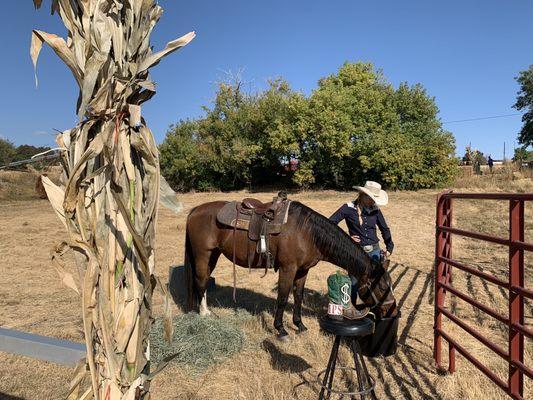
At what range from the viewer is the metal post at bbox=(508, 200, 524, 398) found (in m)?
2.69

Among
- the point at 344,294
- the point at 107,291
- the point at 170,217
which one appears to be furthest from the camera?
the point at 170,217

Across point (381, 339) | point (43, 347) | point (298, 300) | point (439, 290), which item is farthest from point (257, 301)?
point (43, 347)

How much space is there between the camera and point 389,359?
Result: 156 inches

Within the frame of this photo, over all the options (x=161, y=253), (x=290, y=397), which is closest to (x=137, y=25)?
(x=290, y=397)

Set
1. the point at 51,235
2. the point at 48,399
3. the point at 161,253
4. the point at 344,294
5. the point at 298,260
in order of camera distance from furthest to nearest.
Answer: the point at 51,235 → the point at 161,253 → the point at 298,260 → the point at 48,399 → the point at 344,294

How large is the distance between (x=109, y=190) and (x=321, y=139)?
63.0 feet

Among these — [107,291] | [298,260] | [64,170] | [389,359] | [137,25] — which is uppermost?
[137,25]

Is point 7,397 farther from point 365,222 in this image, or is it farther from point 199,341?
point 365,222

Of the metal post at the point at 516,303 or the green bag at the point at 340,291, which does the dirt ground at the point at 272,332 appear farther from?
the green bag at the point at 340,291

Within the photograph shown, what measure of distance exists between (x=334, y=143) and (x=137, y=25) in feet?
61.6

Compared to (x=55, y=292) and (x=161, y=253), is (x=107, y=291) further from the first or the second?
(x=161, y=253)

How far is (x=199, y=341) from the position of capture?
4.27 m

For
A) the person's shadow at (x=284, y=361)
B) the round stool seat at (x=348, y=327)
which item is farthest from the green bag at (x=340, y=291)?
the person's shadow at (x=284, y=361)

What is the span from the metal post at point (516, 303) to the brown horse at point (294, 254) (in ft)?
4.41
